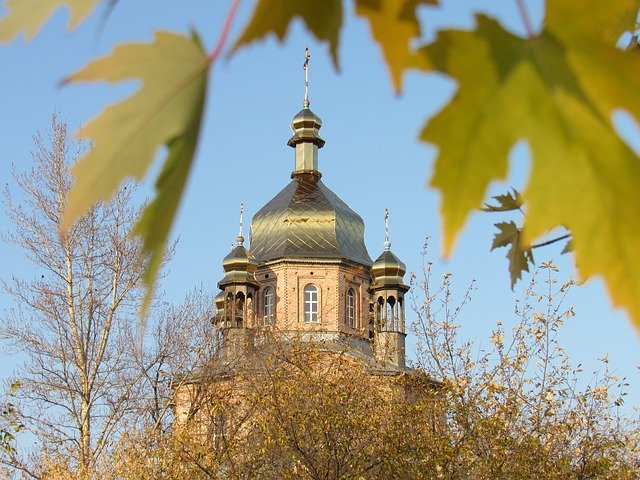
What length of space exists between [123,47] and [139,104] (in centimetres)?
2

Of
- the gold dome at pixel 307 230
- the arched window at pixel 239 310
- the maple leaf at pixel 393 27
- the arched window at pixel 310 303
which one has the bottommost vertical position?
the maple leaf at pixel 393 27

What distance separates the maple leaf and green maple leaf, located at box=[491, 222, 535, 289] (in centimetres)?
77

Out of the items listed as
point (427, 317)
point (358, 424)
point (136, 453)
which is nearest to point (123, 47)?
point (358, 424)

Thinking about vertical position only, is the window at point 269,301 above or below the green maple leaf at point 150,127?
above

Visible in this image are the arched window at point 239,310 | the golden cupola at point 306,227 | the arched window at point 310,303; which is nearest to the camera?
the arched window at point 239,310

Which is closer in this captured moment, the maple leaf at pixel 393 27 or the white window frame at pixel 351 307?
the maple leaf at pixel 393 27

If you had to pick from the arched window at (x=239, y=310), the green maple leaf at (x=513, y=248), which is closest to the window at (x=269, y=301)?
the arched window at (x=239, y=310)

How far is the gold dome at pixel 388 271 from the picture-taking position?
2722cm

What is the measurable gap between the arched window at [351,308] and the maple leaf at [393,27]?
2898 cm

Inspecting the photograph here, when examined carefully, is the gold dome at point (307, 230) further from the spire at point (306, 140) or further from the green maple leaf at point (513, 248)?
the green maple leaf at point (513, 248)

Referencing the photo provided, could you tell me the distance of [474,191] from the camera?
374 millimetres

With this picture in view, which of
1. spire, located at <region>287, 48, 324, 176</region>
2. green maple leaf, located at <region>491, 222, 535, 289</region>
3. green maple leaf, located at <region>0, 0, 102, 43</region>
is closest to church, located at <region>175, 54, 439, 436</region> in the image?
spire, located at <region>287, 48, 324, 176</region>

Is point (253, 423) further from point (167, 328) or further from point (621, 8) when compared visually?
point (621, 8)

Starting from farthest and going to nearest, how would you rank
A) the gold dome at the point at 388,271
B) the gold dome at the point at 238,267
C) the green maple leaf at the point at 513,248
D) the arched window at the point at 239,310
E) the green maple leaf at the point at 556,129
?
1. the gold dome at the point at 388,271
2. the gold dome at the point at 238,267
3. the arched window at the point at 239,310
4. the green maple leaf at the point at 513,248
5. the green maple leaf at the point at 556,129
